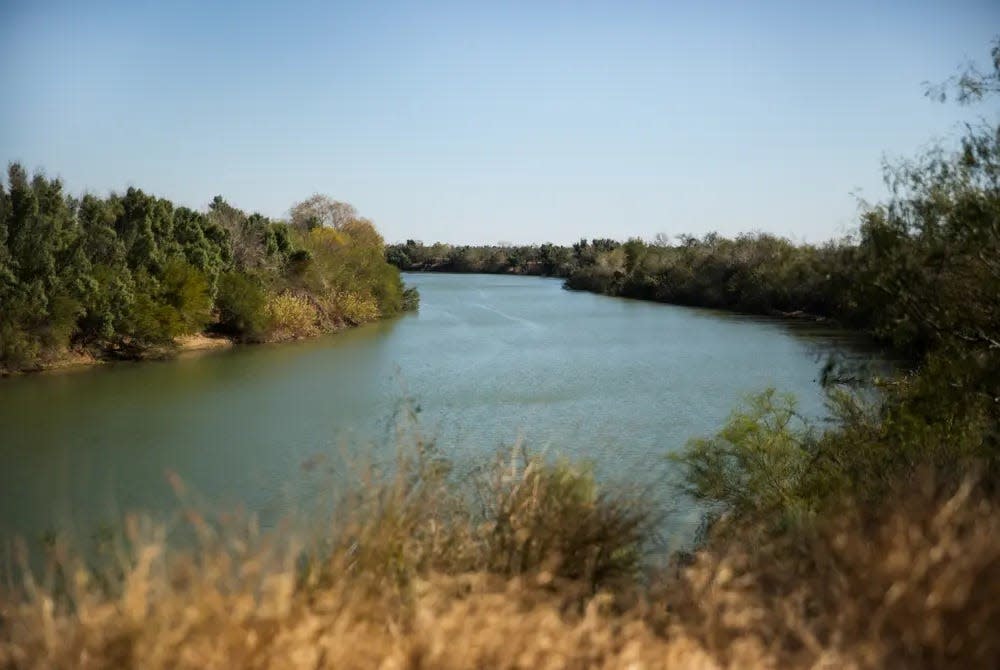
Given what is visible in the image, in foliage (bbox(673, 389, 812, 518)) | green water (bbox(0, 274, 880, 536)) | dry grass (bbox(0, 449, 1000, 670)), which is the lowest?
green water (bbox(0, 274, 880, 536))

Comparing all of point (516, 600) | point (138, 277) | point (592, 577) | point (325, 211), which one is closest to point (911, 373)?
point (592, 577)

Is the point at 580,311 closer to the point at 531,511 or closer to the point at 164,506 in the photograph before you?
the point at 164,506

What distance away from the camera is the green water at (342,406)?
584 inches

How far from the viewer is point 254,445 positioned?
709 inches

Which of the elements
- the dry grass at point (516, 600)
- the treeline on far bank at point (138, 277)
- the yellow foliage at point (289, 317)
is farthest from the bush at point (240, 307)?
the dry grass at point (516, 600)

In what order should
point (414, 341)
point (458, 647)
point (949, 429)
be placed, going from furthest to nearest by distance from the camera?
point (414, 341) → point (949, 429) → point (458, 647)

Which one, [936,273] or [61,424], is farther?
[61,424]

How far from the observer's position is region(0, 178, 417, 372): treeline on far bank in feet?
84.1

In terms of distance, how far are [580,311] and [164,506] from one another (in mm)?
44310

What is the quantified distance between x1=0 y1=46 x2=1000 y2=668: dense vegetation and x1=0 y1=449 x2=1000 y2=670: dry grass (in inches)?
0.5

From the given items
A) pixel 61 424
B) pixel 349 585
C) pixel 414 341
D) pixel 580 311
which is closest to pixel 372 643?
pixel 349 585

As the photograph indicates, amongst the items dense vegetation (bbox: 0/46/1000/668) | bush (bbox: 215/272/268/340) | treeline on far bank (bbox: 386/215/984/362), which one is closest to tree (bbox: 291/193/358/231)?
treeline on far bank (bbox: 386/215/984/362)

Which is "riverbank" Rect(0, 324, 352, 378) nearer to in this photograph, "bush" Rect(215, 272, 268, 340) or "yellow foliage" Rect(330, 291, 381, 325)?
"bush" Rect(215, 272, 268, 340)

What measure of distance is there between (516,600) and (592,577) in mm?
1394
